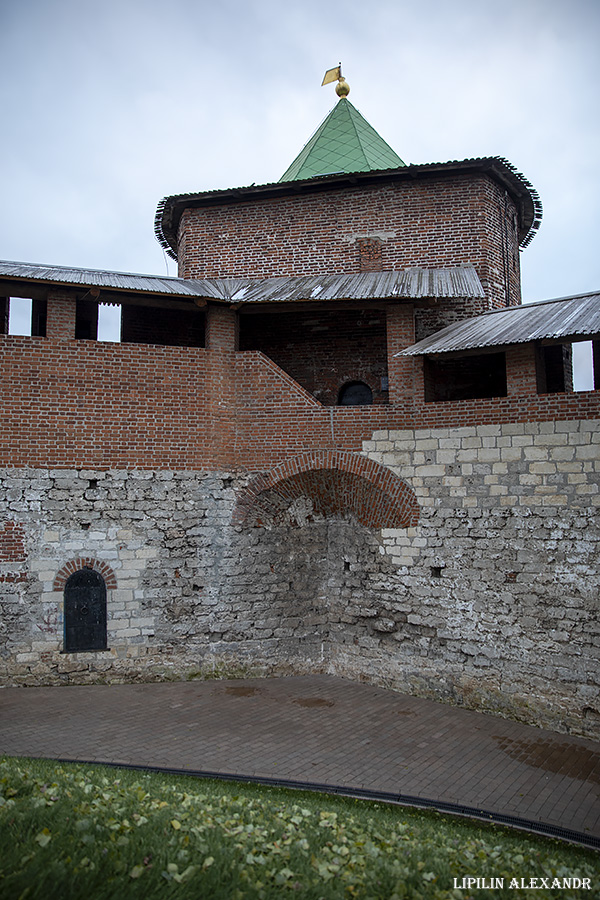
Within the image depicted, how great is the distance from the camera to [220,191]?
13.2 metres

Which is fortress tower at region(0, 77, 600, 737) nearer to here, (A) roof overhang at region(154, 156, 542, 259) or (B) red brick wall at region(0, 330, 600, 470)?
(B) red brick wall at region(0, 330, 600, 470)

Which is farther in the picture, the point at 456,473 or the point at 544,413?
the point at 456,473

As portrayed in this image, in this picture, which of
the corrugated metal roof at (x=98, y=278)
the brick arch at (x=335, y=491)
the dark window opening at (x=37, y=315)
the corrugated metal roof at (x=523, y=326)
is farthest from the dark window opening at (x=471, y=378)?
the dark window opening at (x=37, y=315)

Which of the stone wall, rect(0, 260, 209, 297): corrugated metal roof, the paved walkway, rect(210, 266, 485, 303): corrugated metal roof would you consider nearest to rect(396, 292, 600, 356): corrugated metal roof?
rect(210, 266, 485, 303): corrugated metal roof

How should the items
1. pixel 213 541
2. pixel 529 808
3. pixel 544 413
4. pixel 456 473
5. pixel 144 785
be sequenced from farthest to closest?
pixel 213 541, pixel 456 473, pixel 544 413, pixel 529 808, pixel 144 785

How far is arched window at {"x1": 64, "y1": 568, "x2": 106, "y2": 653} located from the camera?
1001 centimetres

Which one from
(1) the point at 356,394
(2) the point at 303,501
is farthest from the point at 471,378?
(2) the point at 303,501

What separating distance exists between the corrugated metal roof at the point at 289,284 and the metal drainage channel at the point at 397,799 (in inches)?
260

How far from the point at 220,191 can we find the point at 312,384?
4310 millimetres

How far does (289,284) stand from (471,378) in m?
3.64

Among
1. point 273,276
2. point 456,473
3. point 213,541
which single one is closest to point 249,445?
point 213,541

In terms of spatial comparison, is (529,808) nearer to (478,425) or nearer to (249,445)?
(478,425)

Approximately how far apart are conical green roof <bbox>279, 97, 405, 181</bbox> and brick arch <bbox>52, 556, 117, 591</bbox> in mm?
9045

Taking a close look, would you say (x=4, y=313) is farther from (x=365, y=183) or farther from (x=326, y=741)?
(x=326, y=741)
